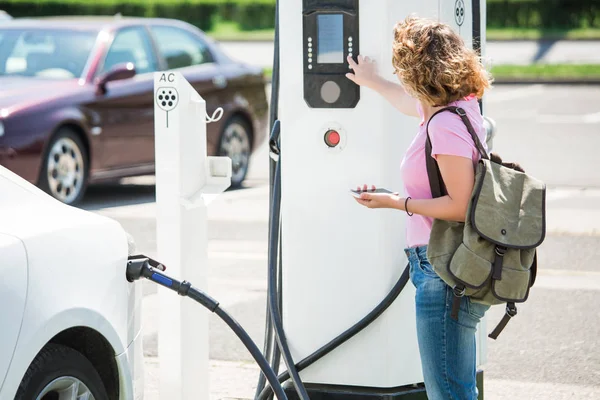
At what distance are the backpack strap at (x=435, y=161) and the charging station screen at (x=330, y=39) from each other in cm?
87

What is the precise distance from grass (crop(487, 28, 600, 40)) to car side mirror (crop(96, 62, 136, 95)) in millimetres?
20386

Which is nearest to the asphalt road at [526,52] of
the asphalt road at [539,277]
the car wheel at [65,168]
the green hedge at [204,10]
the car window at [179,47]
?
the green hedge at [204,10]

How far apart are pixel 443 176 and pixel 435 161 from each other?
81mm

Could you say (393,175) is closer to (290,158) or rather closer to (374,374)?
(290,158)

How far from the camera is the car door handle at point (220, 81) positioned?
1215 cm

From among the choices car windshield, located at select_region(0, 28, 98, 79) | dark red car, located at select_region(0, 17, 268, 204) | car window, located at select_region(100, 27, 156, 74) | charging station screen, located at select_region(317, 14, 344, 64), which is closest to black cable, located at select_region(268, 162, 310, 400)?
charging station screen, located at select_region(317, 14, 344, 64)

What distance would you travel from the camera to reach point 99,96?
10.8 m

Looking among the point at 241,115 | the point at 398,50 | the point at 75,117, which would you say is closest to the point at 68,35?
the point at 75,117

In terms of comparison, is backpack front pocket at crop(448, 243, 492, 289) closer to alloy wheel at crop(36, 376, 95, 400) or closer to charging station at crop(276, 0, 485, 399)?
charging station at crop(276, 0, 485, 399)

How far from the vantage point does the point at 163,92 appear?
4.24 metres

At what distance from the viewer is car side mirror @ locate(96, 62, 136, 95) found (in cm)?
1086

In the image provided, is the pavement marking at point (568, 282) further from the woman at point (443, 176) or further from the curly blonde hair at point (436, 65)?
the curly blonde hair at point (436, 65)

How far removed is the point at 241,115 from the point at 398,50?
28.9ft

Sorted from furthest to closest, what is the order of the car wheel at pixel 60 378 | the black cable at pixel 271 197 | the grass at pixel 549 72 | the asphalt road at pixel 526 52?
the asphalt road at pixel 526 52
the grass at pixel 549 72
the black cable at pixel 271 197
the car wheel at pixel 60 378
